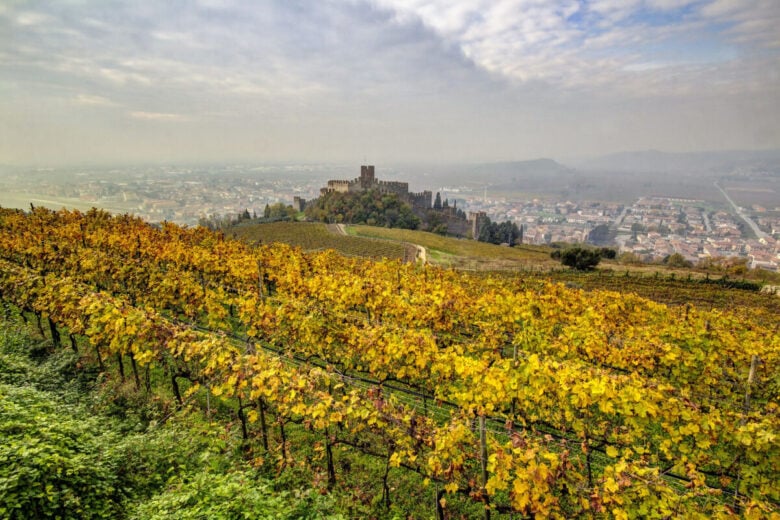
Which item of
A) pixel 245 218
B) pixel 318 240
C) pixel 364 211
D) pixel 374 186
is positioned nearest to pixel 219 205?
pixel 245 218

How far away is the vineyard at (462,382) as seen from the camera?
5.45 m

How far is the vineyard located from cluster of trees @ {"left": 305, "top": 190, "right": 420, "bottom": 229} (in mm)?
70623

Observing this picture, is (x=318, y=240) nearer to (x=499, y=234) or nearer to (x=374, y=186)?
(x=499, y=234)

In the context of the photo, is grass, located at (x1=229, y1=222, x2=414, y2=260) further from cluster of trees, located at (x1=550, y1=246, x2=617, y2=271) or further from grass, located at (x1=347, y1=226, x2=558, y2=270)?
cluster of trees, located at (x1=550, y1=246, x2=617, y2=271)

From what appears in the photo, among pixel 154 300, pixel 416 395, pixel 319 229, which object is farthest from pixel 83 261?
pixel 319 229

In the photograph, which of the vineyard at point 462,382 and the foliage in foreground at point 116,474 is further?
the vineyard at point 462,382

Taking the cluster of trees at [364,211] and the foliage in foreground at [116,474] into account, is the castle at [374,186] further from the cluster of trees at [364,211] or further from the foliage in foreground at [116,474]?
the foliage in foreground at [116,474]

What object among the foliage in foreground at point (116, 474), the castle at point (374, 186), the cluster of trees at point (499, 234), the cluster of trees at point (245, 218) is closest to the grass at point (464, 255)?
the cluster of trees at point (245, 218)

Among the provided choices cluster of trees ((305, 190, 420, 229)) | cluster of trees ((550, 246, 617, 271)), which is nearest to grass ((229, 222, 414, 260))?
cluster of trees ((305, 190, 420, 229))

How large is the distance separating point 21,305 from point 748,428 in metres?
17.8

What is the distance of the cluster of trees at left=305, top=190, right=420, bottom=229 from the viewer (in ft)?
286

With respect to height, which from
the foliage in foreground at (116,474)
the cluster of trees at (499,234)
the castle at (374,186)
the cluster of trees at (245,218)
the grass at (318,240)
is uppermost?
the castle at (374,186)

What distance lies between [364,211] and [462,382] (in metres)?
84.5

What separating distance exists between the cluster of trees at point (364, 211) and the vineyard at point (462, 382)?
70.6m
